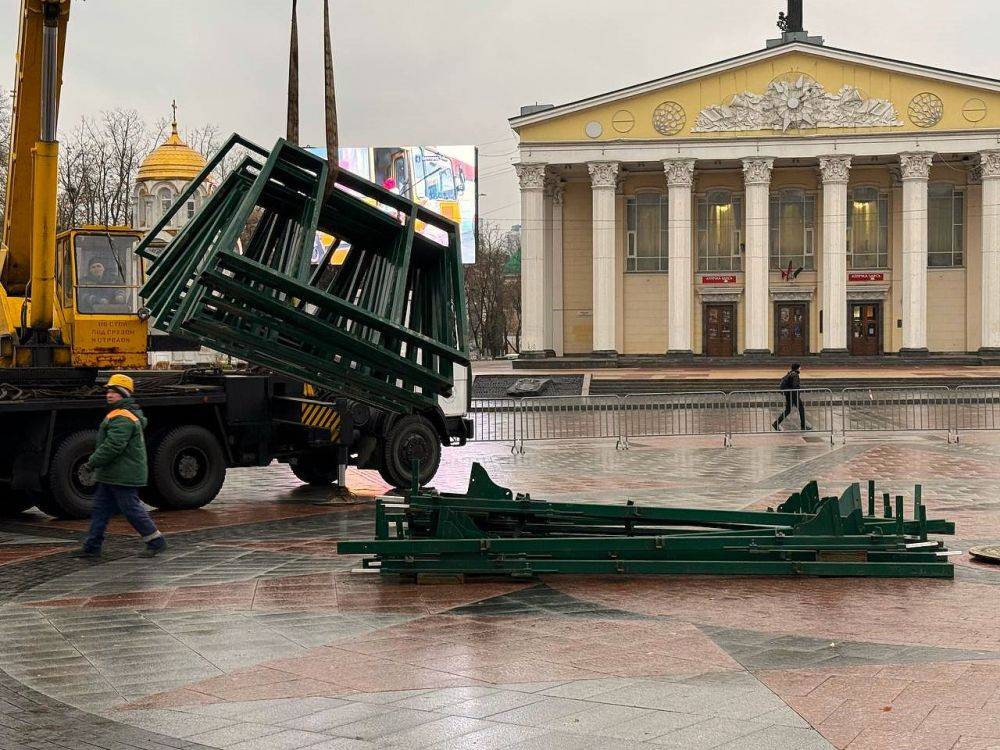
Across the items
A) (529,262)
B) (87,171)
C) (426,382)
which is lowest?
(426,382)

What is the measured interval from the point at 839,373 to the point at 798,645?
46.7 metres

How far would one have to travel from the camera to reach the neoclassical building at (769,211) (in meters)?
59.3

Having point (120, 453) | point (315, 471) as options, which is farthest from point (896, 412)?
point (120, 453)

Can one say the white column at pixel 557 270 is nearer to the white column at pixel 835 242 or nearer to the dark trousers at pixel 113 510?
the white column at pixel 835 242

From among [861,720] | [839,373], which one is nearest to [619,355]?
[839,373]

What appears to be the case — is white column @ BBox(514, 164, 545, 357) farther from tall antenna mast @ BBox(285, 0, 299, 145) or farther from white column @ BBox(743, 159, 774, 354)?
tall antenna mast @ BBox(285, 0, 299, 145)

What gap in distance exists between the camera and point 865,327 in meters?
62.7

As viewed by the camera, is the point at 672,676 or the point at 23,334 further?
the point at 23,334

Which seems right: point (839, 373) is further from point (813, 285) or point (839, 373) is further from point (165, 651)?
point (165, 651)

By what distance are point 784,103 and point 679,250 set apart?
824 centimetres

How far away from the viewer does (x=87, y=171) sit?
59.7 metres

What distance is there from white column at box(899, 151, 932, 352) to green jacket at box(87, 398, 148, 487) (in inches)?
2062

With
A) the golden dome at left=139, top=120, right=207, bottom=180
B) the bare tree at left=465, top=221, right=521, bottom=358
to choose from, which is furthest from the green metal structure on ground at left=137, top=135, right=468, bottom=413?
the bare tree at left=465, top=221, right=521, bottom=358

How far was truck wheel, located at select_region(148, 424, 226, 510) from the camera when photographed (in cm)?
1540
